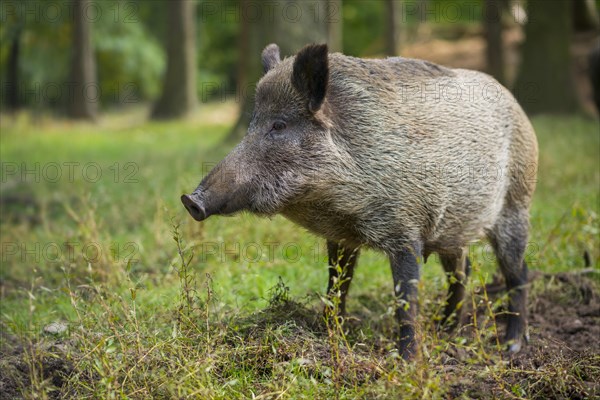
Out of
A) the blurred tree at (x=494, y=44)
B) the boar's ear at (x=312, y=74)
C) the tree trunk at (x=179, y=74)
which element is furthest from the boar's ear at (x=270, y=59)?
the tree trunk at (x=179, y=74)

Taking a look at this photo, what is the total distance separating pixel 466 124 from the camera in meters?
4.67

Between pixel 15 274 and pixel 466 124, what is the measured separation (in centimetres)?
396

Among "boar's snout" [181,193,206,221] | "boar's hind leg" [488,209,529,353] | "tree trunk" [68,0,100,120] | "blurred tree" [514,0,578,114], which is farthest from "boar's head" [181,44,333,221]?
"tree trunk" [68,0,100,120]

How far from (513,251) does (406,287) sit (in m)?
1.27

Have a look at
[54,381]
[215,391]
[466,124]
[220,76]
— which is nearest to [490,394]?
[215,391]

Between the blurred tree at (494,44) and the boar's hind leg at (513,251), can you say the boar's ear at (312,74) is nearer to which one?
the boar's hind leg at (513,251)

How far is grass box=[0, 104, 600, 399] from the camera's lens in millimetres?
3379

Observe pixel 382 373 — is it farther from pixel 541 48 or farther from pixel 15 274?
pixel 541 48

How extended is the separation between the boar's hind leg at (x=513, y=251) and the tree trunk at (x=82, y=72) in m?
18.3

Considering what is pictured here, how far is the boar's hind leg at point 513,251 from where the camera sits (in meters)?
5.07

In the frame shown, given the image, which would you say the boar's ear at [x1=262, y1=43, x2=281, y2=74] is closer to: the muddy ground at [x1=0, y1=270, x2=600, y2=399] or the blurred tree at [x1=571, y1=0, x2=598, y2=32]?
the muddy ground at [x1=0, y1=270, x2=600, y2=399]

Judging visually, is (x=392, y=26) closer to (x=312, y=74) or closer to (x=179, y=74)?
(x=179, y=74)

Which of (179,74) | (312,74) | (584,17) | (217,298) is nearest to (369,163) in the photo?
(312,74)

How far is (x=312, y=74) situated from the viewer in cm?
402
